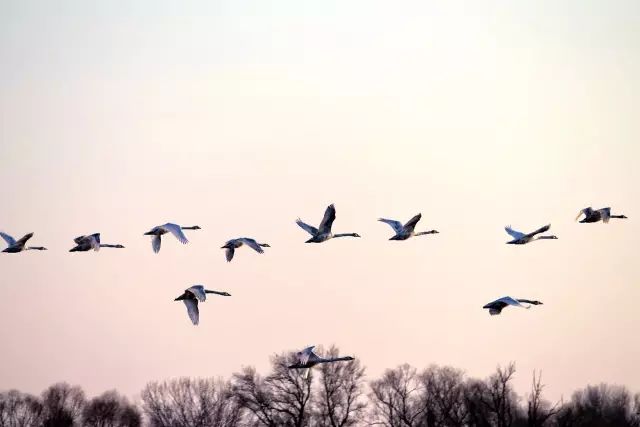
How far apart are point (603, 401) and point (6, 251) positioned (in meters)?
121

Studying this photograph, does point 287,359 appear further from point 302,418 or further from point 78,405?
point 78,405

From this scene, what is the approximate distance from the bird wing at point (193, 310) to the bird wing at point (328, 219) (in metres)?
7.86

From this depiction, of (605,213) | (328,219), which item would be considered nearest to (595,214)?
(605,213)

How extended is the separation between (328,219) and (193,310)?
8317mm

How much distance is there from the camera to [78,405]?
136500 mm

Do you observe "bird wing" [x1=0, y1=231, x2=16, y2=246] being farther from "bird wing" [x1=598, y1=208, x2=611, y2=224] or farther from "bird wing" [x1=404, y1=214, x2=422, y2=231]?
"bird wing" [x1=598, y1=208, x2=611, y2=224]

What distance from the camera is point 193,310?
5247 cm

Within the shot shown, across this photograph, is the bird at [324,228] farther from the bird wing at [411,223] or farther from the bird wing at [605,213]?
the bird wing at [605,213]

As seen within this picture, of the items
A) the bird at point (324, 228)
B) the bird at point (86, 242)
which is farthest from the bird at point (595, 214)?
the bird at point (86, 242)

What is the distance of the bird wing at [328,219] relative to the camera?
2292 inches

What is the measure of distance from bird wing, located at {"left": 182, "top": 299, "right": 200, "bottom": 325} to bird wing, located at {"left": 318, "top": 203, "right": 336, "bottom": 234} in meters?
7.86

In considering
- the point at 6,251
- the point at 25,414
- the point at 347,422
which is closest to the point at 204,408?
the point at 347,422

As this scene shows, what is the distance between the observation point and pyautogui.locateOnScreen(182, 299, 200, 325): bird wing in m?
52.3

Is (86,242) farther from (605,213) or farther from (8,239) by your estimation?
(605,213)
